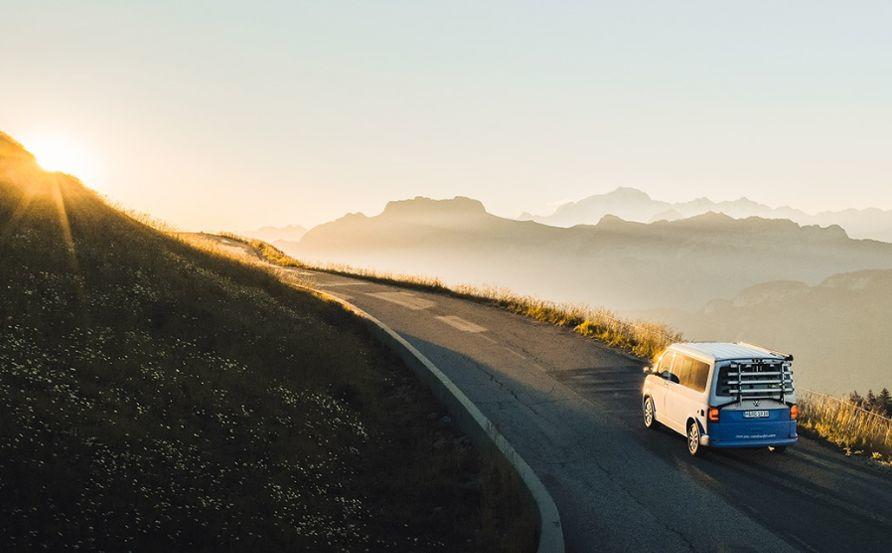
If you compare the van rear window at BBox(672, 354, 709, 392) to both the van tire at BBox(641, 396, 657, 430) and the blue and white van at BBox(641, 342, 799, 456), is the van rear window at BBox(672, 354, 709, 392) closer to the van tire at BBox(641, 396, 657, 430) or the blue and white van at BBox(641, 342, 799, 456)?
the blue and white van at BBox(641, 342, 799, 456)

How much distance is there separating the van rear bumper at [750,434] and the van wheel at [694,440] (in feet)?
0.55

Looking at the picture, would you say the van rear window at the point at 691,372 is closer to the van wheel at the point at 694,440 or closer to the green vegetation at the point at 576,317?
the van wheel at the point at 694,440

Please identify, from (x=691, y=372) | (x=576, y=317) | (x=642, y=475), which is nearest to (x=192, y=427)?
(x=642, y=475)

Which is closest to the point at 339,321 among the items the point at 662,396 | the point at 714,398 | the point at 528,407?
the point at 528,407

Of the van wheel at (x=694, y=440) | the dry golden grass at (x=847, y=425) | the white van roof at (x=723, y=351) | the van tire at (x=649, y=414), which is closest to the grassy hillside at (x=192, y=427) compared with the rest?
the van wheel at (x=694, y=440)

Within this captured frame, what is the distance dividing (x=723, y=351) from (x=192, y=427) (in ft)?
29.5

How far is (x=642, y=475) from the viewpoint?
11000 mm

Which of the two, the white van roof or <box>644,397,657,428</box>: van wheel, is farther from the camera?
<box>644,397,657,428</box>: van wheel

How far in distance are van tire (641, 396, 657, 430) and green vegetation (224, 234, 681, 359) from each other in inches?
240

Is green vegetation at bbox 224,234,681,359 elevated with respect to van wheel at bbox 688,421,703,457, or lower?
elevated

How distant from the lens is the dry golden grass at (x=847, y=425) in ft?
41.0

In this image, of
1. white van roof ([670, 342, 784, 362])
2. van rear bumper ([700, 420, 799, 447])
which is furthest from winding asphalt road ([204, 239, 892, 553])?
white van roof ([670, 342, 784, 362])

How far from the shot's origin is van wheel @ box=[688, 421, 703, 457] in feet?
38.7

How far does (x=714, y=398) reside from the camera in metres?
11.5
